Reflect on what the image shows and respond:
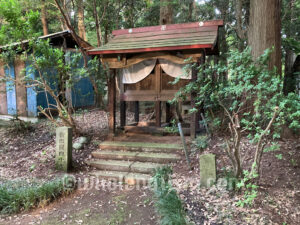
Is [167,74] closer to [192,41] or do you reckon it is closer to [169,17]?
[192,41]

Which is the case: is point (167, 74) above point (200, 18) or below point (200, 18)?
below

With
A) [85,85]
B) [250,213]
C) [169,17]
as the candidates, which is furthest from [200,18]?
[250,213]

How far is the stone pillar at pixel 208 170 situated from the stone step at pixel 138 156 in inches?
53.8

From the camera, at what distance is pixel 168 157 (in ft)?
18.7

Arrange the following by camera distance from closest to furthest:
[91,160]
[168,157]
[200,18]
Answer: [168,157] → [91,160] → [200,18]

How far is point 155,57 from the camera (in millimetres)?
6773

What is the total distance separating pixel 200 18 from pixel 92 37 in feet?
29.0

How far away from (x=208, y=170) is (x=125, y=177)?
6.33ft

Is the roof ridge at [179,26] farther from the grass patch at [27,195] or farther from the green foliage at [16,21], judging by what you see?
the grass patch at [27,195]

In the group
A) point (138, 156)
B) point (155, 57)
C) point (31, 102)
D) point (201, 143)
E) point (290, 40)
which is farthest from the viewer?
point (31, 102)

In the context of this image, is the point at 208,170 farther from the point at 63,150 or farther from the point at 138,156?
the point at 63,150

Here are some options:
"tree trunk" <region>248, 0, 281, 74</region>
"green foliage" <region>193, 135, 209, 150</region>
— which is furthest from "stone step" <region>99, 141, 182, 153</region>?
"tree trunk" <region>248, 0, 281, 74</region>

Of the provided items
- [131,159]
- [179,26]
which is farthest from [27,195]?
[179,26]

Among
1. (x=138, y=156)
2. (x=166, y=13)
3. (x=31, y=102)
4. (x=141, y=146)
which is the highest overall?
(x=166, y=13)
